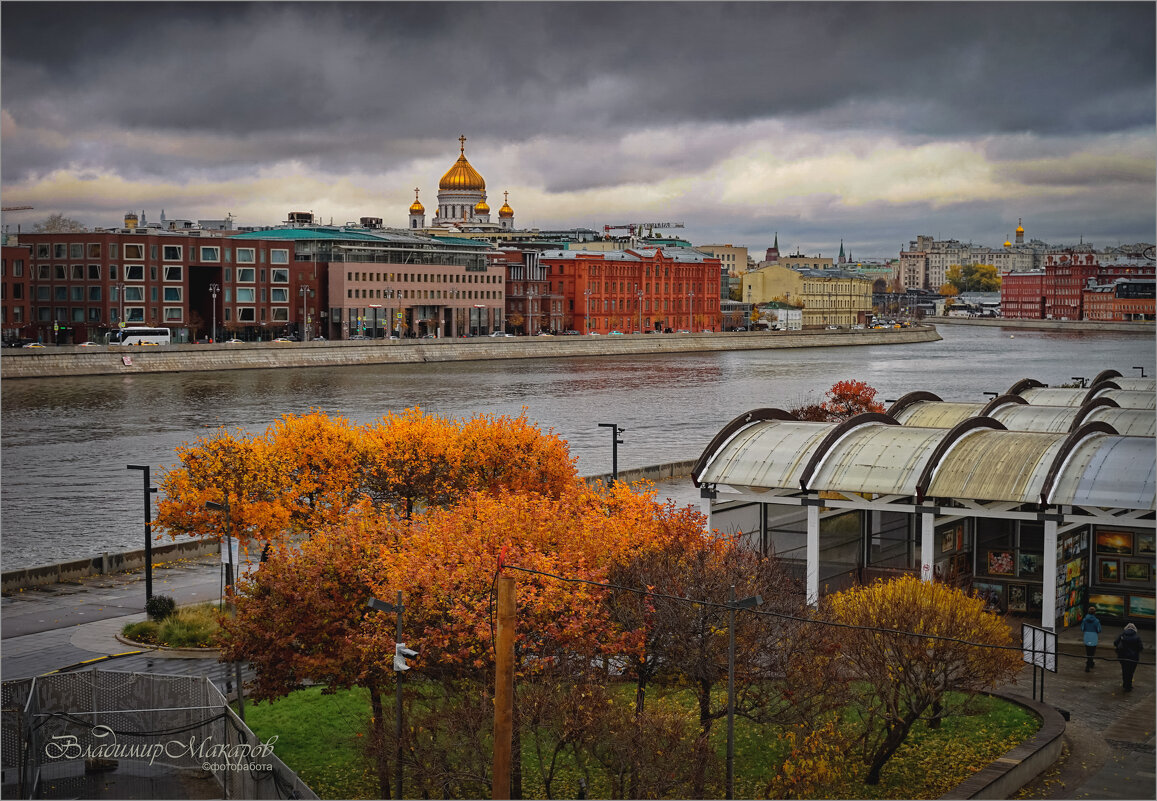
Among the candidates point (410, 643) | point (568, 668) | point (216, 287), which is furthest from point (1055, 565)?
point (216, 287)

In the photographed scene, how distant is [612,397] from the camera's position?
82250 millimetres

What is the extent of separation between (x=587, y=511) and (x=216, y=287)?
94634 mm

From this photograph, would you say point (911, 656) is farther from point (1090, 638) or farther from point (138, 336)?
point (138, 336)

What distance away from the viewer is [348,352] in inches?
4262

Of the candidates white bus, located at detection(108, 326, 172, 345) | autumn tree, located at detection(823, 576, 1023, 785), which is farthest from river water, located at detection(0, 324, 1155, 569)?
autumn tree, located at detection(823, 576, 1023, 785)

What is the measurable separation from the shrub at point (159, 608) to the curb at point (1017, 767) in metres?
13.6

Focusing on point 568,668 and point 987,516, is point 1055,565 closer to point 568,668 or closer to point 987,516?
point 987,516

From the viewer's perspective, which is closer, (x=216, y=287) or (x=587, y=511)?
(x=587, y=511)

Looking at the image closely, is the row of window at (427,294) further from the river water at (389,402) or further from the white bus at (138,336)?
the white bus at (138,336)

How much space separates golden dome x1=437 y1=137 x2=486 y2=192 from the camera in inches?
7544

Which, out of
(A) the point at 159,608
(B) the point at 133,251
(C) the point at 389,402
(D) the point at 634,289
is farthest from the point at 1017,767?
(D) the point at 634,289

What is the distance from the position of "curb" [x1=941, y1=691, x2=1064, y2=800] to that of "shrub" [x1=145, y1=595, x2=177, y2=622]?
13.6 meters

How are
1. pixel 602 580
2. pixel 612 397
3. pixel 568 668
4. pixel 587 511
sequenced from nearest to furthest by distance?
1. pixel 568 668
2. pixel 602 580
3. pixel 587 511
4. pixel 612 397

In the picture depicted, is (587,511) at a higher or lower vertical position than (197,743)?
higher
